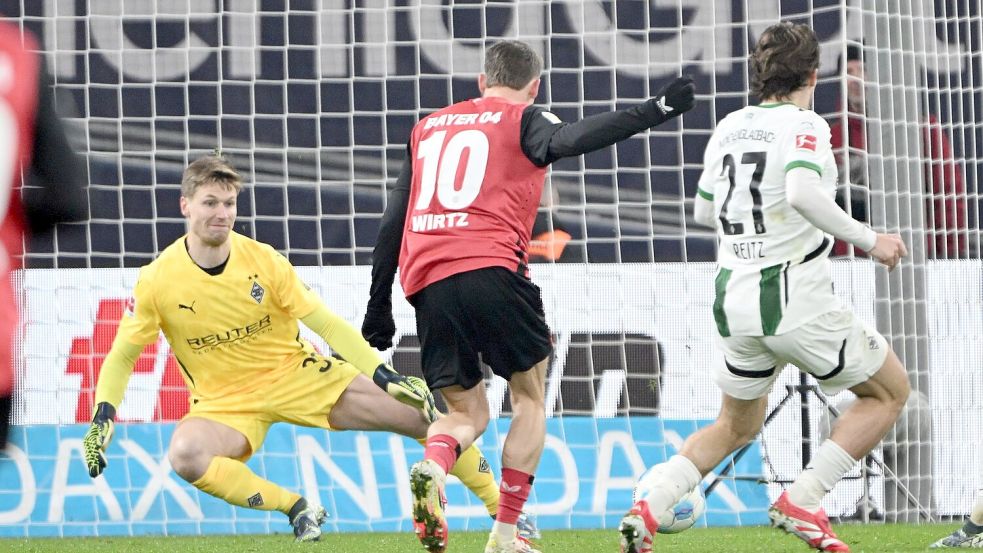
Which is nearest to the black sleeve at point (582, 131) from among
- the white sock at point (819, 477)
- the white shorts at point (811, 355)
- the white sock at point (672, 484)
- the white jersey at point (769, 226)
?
the white jersey at point (769, 226)

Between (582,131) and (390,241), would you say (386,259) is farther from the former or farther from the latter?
(582,131)

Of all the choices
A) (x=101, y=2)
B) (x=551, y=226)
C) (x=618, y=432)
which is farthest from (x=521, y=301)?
(x=101, y=2)

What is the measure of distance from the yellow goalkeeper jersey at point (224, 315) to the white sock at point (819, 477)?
2.03 metres

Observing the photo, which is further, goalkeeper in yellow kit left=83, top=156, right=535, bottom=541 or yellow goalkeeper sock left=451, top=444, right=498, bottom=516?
goalkeeper in yellow kit left=83, top=156, right=535, bottom=541

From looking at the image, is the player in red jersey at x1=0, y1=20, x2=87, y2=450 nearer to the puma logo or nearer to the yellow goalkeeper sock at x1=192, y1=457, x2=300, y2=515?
the puma logo

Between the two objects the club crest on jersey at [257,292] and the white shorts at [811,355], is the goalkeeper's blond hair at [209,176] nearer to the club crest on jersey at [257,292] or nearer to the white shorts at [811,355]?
the club crest on jersey at [257,292]

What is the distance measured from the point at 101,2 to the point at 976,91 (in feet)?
12.9

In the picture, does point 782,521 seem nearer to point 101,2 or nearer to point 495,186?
point 495,186

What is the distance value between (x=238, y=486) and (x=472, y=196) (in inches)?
64.0

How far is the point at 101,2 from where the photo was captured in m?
6.54

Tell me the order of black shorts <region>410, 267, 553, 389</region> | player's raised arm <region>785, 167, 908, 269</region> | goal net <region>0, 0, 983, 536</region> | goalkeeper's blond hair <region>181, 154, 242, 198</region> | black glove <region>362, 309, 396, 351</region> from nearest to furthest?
player's raised arm <region>785, 167, 908, 269</region> → black shorts <region>410, 267, 553, 389</region> → black glove <region>362, 309, 396, 351</region> → goalkeeper's blond hair <region>181, 154, 242, 198</region> → goal net <region>0, 0, 983, 536</region>

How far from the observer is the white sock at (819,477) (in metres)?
3.75


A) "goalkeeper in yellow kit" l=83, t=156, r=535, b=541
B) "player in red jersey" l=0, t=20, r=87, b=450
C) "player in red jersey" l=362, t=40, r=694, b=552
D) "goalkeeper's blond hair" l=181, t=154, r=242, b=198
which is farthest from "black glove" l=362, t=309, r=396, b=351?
"player in red jersey" l=0, t=20, r=87, b=450

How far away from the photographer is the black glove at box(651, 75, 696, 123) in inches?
146
